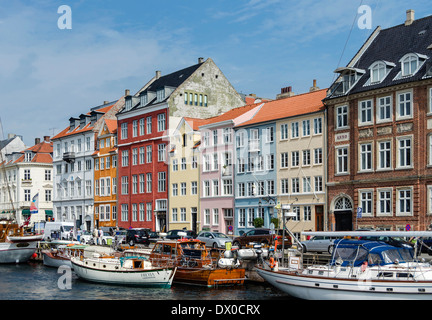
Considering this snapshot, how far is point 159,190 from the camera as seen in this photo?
74.9m

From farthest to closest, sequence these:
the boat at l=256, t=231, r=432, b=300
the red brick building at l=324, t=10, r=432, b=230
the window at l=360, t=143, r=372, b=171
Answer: the window at l=360, t=143, r=372, b=171, the red brick building at l=324, t=10, r=432, b=230, the boat at l=256, t=231, r=432, b=300

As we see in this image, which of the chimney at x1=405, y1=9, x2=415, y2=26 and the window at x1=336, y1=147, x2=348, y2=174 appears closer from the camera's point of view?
the window at x1=336, y1=147, x2=348, y2=174

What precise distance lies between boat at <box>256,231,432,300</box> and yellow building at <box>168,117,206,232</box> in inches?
1533

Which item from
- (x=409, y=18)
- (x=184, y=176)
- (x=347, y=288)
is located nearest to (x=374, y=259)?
(x=347, y=288)

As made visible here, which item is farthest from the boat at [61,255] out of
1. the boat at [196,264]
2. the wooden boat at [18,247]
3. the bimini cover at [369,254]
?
the bimini cover at [369,254]

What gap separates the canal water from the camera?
109 ft

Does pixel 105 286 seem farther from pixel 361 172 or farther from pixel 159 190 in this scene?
pixel 159 190

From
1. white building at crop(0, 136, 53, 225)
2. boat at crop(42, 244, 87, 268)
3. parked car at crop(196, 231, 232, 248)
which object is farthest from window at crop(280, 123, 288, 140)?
white building at crop(0, 136, 53, 225)

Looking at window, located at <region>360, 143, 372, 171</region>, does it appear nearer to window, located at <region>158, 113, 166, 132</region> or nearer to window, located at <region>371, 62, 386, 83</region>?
window, located at <region>371, 62, 386, 83</region>

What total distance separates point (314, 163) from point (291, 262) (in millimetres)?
25239

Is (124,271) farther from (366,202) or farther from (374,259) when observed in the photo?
(366,202)

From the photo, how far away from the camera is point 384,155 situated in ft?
164

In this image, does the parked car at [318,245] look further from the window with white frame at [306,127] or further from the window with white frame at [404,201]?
the window with white frame at [306,127]
